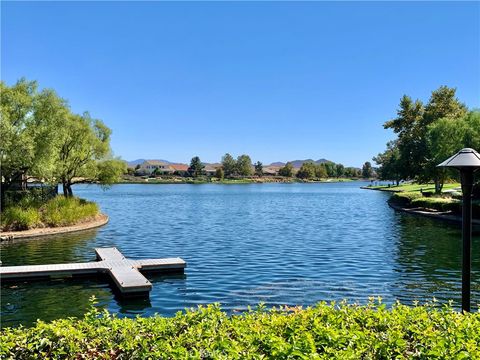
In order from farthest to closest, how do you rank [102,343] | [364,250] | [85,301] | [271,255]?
1. [364,250]
2. [271,255]
3. [85,301]
4. [102,343]

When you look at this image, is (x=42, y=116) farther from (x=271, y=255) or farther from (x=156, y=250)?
(x=271, y=255)

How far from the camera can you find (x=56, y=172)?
34594mm

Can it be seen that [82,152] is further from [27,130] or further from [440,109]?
[440,109]

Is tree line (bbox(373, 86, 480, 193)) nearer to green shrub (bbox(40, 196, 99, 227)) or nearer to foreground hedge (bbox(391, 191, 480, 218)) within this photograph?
foreground hedge (bbox(391, 191, 480, 218))

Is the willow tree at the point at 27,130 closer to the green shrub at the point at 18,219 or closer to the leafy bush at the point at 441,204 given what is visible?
the green shrub at the point at 18,219

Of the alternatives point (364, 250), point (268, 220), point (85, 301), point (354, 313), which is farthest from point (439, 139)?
point (354, 313)

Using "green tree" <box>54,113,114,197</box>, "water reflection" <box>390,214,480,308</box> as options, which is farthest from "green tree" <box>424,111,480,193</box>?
"green tree" <box>54,113,114,197</box>

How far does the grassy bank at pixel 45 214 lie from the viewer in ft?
91.7

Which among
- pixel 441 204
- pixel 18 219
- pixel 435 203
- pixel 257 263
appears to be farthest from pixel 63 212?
pixel 435 203

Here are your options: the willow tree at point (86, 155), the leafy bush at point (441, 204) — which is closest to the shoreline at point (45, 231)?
the willow tree at point (86, 155)

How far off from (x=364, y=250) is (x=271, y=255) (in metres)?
5.18

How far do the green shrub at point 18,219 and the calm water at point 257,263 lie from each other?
2629 mm

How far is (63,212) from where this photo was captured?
1222 inches

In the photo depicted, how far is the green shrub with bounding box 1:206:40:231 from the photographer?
2766 cm
